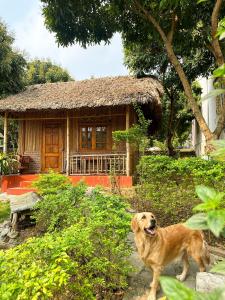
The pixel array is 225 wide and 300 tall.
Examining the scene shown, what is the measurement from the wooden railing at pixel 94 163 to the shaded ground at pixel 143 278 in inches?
309

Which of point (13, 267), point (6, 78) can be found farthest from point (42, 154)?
point (13, 267)

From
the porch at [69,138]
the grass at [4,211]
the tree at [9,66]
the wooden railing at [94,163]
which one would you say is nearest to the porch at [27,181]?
the wooden railing at [94,163]

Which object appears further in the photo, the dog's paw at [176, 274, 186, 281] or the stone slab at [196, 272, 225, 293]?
the dog's paw at [176, 274, 186, 281]

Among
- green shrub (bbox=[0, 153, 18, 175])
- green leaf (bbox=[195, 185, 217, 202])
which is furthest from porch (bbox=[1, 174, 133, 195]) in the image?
green leaf (bbox=[195, 185, 217, 202])

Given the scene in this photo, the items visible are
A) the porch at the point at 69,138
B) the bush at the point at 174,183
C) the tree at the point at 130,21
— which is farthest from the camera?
the porch at the point at 69,138

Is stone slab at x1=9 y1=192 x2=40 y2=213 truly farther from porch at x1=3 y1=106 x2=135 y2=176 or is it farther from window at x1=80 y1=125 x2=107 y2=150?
window at x1=80 y1=125 x2=107 y2=150

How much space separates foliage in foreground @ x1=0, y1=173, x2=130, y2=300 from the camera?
8.59 ft

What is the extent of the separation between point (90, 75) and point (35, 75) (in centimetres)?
632

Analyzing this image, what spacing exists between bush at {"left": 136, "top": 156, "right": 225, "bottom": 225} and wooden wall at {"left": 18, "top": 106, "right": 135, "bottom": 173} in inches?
274

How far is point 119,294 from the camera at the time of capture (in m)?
3.97

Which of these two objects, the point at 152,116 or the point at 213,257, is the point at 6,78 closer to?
the point at 152,116

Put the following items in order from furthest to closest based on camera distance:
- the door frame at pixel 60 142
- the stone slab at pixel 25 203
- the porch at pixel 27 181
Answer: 1. the door frame at pixel 60 142
2. the porch at pixel 27 181
3. the stone slab at pixel 25 203

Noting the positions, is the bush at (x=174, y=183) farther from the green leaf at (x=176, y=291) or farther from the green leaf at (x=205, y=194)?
the green leaf at (x=176, y=291)

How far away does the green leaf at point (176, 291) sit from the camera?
67cm
